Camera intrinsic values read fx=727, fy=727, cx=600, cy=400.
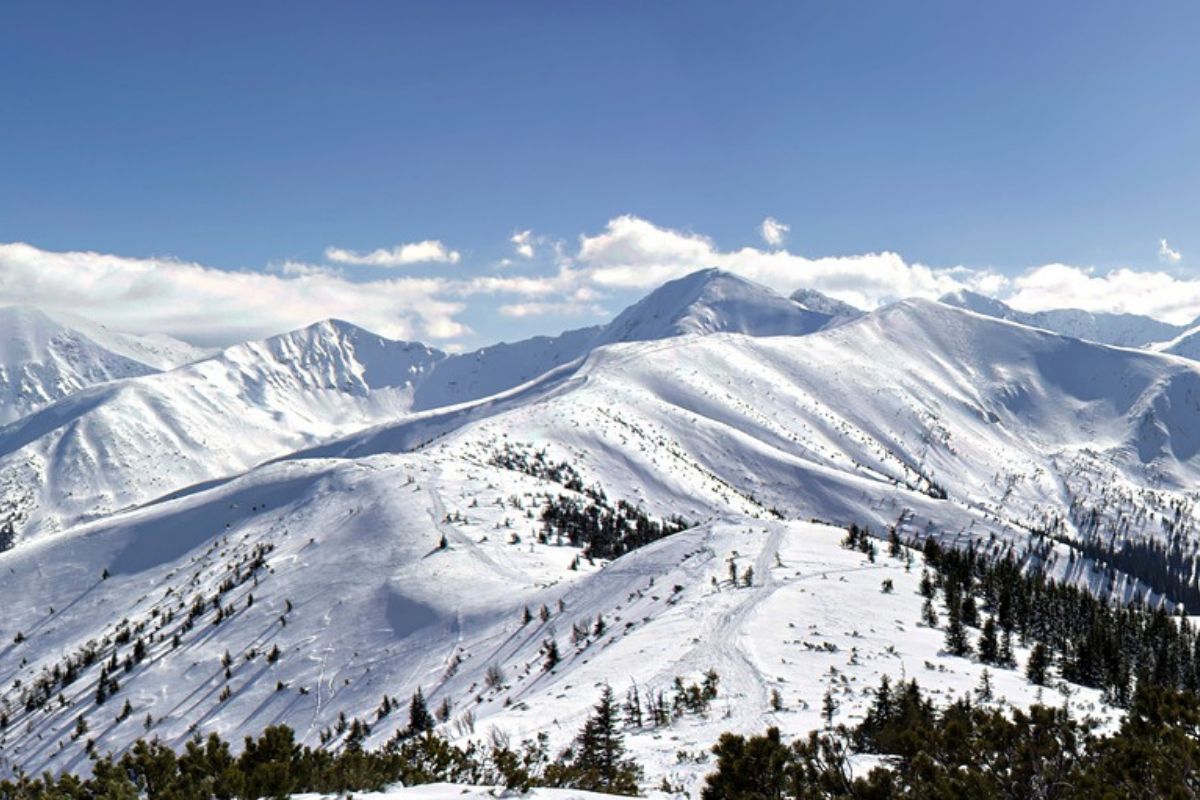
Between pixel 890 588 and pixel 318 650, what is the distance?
5066 centimetres

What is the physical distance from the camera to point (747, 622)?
1804 inches

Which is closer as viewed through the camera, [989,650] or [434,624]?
[989,650]

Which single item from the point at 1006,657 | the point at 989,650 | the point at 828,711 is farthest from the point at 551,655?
the point at 1006,657

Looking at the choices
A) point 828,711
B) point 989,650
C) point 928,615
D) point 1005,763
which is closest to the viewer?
point 1005,763

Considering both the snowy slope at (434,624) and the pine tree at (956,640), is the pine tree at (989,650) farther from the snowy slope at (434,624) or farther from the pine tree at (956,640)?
the snowy slope at (434,624)

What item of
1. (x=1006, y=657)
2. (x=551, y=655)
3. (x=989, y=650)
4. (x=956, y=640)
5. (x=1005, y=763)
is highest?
(x=1005, y=763)

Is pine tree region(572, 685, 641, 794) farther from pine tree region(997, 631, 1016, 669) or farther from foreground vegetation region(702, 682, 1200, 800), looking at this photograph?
pine tree region(997, 631, 1016, 669)

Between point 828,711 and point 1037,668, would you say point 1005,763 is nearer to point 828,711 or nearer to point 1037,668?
point 828,711

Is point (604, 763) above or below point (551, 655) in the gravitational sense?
above

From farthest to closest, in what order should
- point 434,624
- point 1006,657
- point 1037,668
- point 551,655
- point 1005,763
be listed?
1. point 434,624
2. point 551,655
3. point 1006,657
4. point 1037,668
5. point 1005,763

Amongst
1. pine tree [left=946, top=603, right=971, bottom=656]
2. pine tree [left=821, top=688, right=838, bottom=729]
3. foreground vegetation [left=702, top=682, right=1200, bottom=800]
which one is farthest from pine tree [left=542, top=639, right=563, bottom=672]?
foreground vegetation [left=702, top=682, right=1200, bottom=800]

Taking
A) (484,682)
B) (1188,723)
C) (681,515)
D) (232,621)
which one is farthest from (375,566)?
(681,515)

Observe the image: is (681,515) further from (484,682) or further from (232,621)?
(484,682)

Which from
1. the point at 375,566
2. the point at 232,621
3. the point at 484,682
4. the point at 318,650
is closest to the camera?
the point at 484,682
